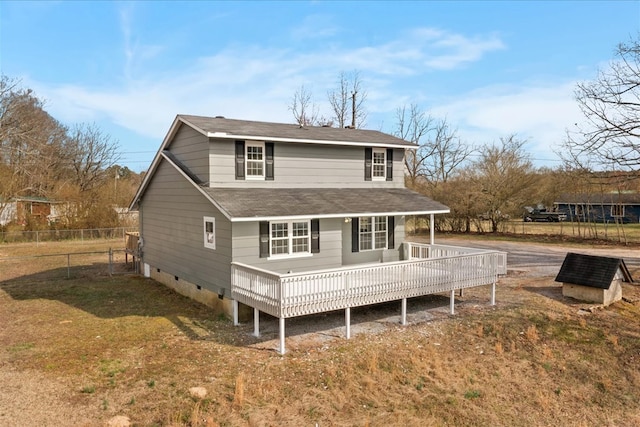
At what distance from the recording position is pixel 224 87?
27.5 m

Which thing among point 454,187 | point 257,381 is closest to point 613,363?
point 257,381

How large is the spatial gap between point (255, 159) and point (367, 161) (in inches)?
191

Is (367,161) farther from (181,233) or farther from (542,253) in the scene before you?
(542,253)

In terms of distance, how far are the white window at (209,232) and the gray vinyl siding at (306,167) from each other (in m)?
1.14

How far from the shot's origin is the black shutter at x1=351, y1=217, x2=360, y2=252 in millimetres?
15312

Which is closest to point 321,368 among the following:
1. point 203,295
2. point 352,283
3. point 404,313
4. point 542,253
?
point 352,283

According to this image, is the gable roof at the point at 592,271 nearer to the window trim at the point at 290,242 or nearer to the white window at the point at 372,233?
the white window at the point at 372,233

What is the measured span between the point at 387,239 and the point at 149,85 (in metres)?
17.7

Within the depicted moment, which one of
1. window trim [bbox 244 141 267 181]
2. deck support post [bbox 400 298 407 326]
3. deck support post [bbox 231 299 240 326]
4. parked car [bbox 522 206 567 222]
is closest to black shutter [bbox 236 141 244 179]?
window trim [bbox 244 141 267 181]

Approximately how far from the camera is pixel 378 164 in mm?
17453

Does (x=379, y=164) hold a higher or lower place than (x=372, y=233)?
higher

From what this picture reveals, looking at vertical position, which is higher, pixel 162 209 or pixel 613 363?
pixel 162 209

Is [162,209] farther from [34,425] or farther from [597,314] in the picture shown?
[597,314]

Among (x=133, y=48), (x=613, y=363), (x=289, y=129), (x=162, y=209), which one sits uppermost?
(x=133, y=48)
